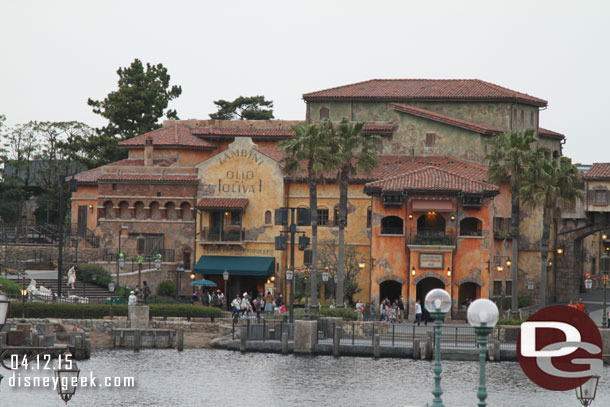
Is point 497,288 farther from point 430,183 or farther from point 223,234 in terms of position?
point 223,234

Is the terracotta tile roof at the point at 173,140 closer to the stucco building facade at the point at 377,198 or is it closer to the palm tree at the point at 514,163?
the stucco building facade at the point at 377,198

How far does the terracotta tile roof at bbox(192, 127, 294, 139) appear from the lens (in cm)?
8400

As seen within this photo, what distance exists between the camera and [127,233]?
79188mm

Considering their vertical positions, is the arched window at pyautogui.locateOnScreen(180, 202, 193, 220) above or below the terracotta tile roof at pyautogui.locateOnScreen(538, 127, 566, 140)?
below

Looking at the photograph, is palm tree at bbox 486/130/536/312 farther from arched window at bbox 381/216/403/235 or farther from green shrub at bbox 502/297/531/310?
arched window at bbox 381/216/403/235

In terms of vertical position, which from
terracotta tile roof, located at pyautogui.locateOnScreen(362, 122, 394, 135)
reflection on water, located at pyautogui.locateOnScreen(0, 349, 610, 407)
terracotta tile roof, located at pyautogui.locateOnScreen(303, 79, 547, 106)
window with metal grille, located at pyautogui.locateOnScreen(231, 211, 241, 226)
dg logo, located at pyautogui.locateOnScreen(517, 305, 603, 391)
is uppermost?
terracotta tile roof, located at pyautogui.locateOnScreen(303, 79, 547, 106)

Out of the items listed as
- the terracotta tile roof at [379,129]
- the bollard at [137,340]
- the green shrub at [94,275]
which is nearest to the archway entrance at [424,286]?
the terracotta tile roof at [379,129]

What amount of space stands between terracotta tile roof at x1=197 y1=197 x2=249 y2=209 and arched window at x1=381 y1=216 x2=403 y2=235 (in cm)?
1058

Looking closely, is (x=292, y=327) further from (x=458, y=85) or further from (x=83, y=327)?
(x=458, y=85)

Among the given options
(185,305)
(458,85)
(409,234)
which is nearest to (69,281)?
(185,305)

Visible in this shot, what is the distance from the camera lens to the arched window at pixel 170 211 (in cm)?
7925

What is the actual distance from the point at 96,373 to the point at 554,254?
44692mm

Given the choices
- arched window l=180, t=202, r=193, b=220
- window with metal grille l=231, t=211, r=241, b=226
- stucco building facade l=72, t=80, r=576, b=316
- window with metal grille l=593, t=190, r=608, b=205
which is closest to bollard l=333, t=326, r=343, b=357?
stucco building facade l=72, t=80, r=576, b=316

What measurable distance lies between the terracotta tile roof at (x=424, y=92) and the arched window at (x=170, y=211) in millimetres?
13285
